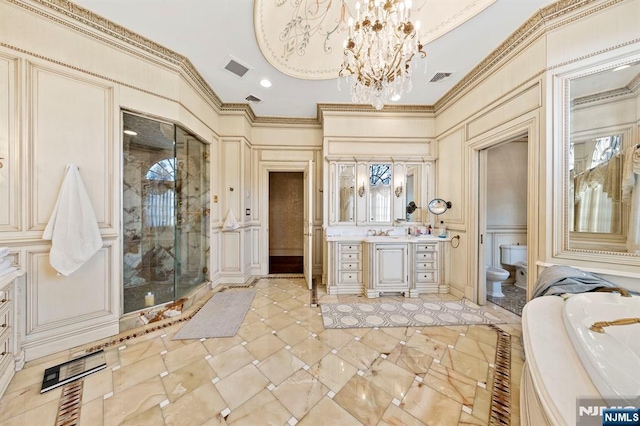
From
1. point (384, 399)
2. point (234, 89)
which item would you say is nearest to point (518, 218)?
point (384, 399)

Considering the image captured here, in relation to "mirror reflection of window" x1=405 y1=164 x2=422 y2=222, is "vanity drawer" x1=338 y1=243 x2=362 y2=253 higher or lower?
lower

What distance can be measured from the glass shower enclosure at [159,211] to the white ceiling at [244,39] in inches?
36.9

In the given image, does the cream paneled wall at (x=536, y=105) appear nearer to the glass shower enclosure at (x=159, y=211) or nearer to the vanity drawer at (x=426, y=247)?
the vanity drawer at (x=426, y=247)

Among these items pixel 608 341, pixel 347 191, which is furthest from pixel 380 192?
pixel 608 341

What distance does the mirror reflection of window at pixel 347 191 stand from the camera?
386cm

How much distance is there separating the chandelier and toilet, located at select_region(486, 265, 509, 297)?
120 inches

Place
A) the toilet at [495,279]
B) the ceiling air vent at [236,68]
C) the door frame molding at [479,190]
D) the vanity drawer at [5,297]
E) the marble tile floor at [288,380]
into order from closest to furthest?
the marble tile floor at [288,380]
the vanity drawer at [5,297]
the door frame molding at [479,190]
the ceiling air vent at [236,68]
the toilet at [495,279]

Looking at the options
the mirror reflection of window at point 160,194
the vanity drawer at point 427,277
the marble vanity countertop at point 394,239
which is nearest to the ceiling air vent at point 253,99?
the mirror reflection of window at point 160,194

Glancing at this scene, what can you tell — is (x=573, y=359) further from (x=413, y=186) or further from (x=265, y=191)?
(x=265, y=191)

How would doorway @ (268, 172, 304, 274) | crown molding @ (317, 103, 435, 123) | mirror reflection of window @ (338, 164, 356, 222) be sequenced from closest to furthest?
1. crown molding @ (317, 103, 435, 123)
2. mirror reflection of window @ (338, 164, 356, 222)
3. doorway @ (268, 172, 304, 274)

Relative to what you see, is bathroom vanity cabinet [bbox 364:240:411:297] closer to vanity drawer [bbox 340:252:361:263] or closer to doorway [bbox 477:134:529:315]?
vanity drawer [bbox 340:252:361:263]

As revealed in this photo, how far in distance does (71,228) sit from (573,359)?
3544mm

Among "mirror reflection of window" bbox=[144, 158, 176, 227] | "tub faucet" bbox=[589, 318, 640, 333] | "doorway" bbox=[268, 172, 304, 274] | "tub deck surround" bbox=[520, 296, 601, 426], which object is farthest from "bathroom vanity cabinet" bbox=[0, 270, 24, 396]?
"doorway" bbox=[268, 172, 304, 274]

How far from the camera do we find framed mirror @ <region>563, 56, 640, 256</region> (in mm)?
1790
